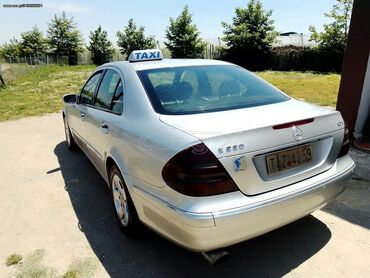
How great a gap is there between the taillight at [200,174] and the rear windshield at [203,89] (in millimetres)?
594

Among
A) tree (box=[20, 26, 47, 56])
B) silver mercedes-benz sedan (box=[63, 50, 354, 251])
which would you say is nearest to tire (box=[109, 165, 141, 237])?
silver mercedes-benz sedan (box=[63, 50, 354, 251])

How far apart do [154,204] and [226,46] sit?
28.9 m

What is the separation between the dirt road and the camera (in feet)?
8.73

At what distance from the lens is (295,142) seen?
2.35 m

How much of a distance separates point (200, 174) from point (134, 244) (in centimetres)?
133

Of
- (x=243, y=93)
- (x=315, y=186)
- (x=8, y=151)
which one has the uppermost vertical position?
(x=243, y=93)

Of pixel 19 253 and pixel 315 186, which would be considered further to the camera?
pixel 19 253

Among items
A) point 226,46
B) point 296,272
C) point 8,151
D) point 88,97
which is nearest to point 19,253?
point 88,97

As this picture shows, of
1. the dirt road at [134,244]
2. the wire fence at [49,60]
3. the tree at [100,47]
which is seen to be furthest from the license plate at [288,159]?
the tree at [100,47]

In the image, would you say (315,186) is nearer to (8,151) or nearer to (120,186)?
(120,186)

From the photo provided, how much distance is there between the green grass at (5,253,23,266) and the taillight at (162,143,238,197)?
175cm

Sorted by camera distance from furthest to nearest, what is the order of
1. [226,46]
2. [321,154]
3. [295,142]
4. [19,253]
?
[226,46] < [19,253] < [321,154] < [295,142]

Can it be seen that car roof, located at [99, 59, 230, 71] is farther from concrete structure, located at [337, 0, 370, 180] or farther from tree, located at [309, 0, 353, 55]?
tree, located at [309, 0, 353, 55]

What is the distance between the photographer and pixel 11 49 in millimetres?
47594
